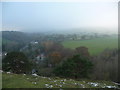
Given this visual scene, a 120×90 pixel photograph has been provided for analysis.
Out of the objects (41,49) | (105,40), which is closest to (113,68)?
(105,40)

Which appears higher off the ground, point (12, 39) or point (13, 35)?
point (13, 35)

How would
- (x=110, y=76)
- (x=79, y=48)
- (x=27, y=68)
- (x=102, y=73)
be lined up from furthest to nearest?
(x=79, y=48) < (x=102, y=73) < (x=110, y=76) < (x=27, y=68)

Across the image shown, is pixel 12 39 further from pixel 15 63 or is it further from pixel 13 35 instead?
pixel 15 63

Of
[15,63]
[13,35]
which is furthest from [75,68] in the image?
[13,35]

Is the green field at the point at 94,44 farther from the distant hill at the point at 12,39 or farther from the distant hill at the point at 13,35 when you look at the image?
the distant hill at the point at 13,35

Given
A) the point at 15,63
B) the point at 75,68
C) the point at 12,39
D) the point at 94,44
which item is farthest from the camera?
the point at 94,44

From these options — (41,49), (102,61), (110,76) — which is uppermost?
(41,49)

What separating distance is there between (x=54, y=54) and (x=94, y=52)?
473 cm

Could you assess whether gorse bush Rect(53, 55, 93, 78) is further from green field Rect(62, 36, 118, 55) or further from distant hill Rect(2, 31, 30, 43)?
distant hill Rect(2, 31, 30, 43)

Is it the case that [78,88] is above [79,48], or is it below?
below

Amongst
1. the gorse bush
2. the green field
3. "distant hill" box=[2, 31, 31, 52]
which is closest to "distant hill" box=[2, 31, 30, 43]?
"distant hill" box=[2, 31, 31, 52]

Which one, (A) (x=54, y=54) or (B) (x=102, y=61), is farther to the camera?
(A) (x=54, y=54)

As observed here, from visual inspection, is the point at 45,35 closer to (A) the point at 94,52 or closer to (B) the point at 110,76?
(A) the point at 94,52

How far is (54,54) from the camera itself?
16453 mm
